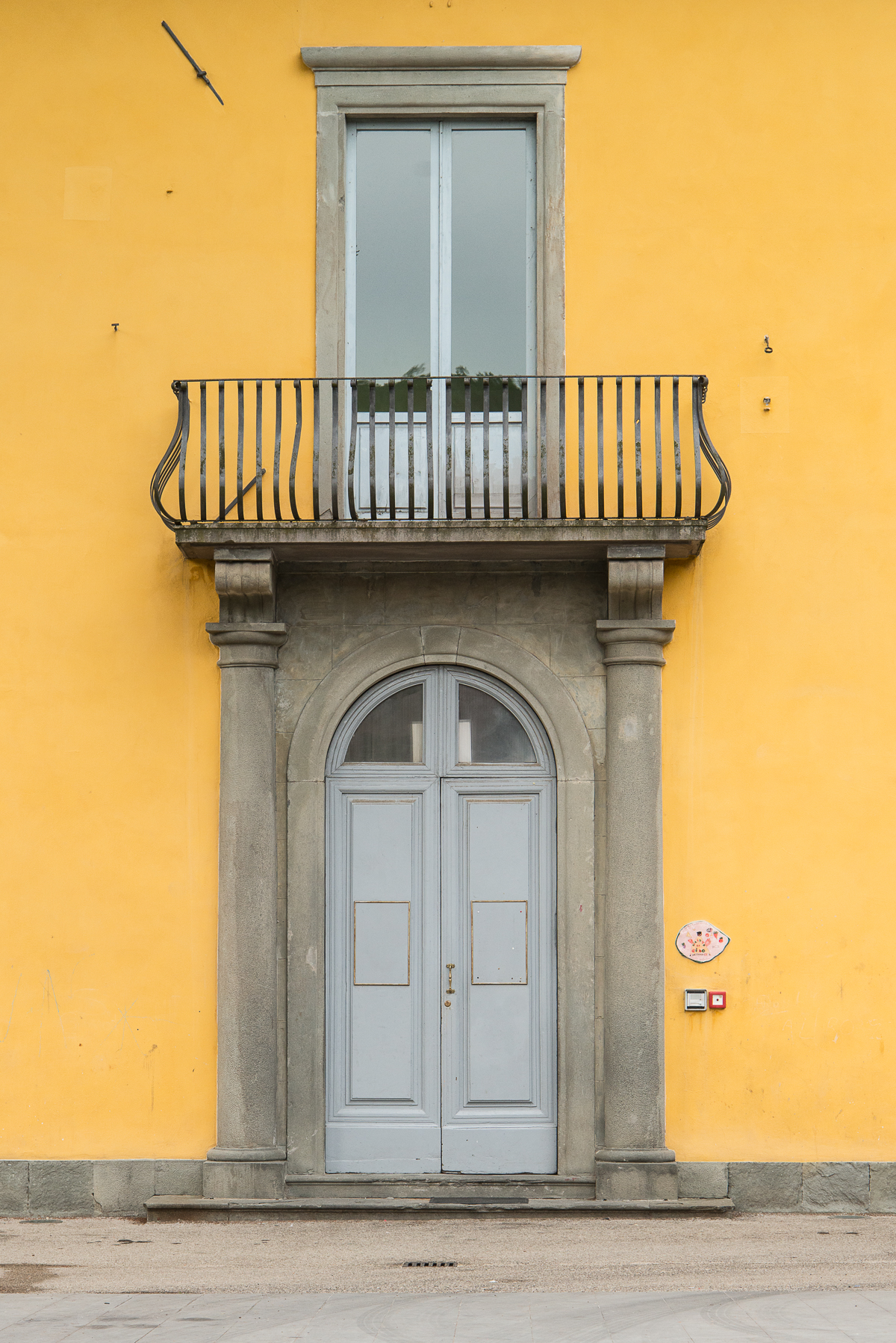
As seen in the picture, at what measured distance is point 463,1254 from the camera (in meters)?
7.09

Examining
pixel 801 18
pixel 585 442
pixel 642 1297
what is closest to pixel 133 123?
pixel 585 442

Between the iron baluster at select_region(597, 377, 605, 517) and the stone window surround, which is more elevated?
the stone window surround

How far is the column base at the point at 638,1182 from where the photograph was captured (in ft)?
26.0

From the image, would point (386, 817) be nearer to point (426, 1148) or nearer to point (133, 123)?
point (426, 1148)

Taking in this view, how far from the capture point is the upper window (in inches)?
343

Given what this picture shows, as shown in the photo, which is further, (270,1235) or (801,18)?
(801,18)

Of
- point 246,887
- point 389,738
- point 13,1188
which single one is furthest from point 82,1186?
point 389,738

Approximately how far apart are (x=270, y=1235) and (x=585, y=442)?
5121 mm

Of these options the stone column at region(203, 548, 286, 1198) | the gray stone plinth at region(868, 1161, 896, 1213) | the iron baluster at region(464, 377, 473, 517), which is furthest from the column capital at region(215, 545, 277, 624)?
the gray stone plinth at region(868, 1161, 896, 1213)

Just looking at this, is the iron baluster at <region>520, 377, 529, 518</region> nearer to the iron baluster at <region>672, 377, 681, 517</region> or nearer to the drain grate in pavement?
the iron baluster at <region>672, 377, 681, 517</region>

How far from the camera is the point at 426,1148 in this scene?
27.0ft

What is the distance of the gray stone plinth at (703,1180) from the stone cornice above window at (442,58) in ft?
22.9

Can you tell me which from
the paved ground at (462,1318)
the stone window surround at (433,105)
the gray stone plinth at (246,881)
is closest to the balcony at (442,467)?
the stone window surround at (433,105)

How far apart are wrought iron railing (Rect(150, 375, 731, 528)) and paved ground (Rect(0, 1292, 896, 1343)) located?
14.1ft
